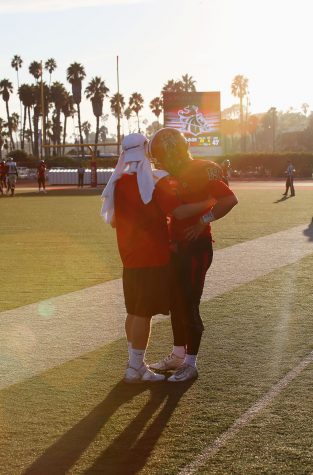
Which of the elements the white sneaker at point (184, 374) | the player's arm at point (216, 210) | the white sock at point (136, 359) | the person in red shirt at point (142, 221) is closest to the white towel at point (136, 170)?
the person in red shirt at point (142, 221)

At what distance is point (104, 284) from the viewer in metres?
11.4

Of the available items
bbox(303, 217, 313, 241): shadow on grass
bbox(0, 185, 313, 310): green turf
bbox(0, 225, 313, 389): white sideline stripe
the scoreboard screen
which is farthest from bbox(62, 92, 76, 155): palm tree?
bbox(0, 225, 313, 389): white sideline stripe

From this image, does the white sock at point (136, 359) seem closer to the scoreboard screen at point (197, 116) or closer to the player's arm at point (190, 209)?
the player's arm at point (190, 209)

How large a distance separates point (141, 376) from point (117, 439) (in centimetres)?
136

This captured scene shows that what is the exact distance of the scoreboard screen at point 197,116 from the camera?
230ft

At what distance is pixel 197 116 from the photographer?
70.4 metres

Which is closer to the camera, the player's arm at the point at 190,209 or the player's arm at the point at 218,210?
the player's arm at the point at 190,209

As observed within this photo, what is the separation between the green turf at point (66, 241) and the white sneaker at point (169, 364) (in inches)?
131

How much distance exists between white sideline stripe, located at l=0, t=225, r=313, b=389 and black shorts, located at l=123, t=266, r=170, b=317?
1.04 meters

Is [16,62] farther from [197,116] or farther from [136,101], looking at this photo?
[197,116]

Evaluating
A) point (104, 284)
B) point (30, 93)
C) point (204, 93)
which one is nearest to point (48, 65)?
point (30, 93)

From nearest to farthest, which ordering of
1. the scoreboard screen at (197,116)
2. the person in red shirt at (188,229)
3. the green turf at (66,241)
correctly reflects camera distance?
the person in red shirt at (188,229)
the green turf at (66,241)
the scoreboard screen at (197,116)

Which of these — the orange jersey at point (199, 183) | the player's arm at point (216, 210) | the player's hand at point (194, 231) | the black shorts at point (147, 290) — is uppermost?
the orange jersey at point (199, 183)

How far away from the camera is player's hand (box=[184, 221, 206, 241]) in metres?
6.18
